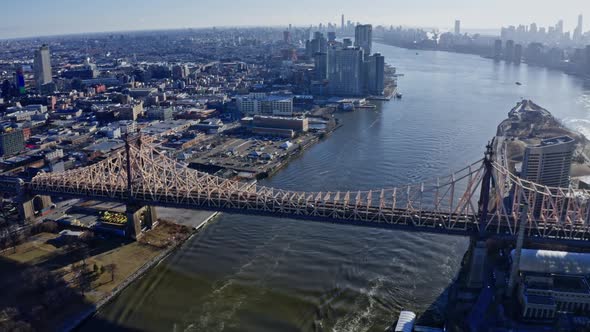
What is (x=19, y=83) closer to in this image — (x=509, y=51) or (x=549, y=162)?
(x=549, y=162)

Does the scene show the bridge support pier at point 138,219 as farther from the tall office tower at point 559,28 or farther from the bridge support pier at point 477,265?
the tall office tower at point 559,28

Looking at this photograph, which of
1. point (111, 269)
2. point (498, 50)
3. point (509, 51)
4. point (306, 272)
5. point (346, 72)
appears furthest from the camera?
point (498, 50)

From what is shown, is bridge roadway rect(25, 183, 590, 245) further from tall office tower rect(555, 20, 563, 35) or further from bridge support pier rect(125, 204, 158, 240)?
tall office tower rect(555, 20, 563, 35)

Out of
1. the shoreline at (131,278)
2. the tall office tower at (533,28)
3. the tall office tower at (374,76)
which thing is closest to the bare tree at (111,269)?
the shoreline at (131,278)

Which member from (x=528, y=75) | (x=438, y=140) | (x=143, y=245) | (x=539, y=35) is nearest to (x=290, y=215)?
(x=143, y=245)

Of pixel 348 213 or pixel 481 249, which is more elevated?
pixel 348 213

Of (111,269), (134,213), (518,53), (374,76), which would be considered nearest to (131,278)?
(111,269)

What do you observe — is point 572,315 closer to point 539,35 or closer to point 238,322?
point 238,322
